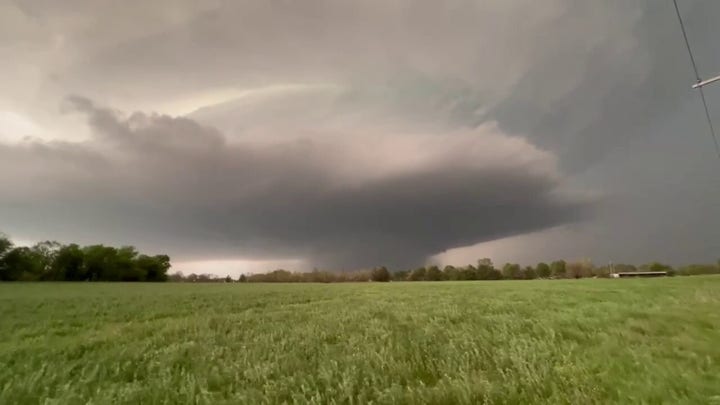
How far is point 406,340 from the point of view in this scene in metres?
9.35

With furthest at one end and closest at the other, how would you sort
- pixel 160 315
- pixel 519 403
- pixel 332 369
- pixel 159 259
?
1. pixel 159 259
2. pixel 160 315
3. pixel 332 369
4. pixel 519 403

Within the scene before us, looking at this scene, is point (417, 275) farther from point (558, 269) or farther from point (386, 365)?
point (386, 365)

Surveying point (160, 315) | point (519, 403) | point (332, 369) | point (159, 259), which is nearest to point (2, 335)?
point (160, 315)

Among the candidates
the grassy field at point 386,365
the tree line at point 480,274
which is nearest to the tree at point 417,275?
the tree line at point 480,274

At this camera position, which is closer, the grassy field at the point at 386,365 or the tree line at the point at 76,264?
the grassy field at the point at 386,365

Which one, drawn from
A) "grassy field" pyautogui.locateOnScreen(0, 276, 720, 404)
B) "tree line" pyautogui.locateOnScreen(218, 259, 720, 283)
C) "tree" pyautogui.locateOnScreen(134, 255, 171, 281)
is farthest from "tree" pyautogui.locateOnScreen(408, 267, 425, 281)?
"grassy field" pyautogui.locateOnScreen(0, 276, 720, 404)

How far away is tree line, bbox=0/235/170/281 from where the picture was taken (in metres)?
108

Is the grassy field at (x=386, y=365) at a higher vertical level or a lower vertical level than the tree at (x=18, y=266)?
lower

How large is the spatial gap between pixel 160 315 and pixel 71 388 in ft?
47.6

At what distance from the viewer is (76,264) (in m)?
125

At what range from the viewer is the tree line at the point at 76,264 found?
353 ft

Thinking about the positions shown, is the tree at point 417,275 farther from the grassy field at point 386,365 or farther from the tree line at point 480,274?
the grassy field at point 386,365

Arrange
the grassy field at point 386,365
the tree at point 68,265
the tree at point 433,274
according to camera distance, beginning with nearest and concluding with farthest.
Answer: the grassy field at point 386,365 < the tree at point 68,265 < the tree at point 433,274

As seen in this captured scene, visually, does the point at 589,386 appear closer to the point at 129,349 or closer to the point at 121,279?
the point at 129,349
